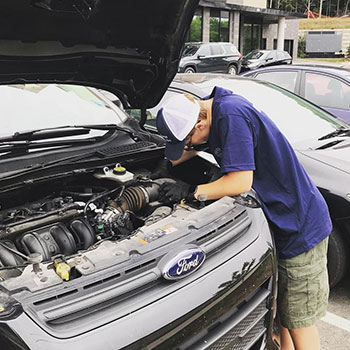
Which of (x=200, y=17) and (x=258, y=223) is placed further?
(x=200, y=17)

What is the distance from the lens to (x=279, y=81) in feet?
19.9

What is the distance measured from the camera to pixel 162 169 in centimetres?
290

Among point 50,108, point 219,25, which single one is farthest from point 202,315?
point 219,25

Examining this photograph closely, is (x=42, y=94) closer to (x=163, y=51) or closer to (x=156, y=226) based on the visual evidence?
(x=163, y=51)

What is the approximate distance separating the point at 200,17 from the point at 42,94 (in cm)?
2248

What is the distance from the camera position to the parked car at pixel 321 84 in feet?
18.7

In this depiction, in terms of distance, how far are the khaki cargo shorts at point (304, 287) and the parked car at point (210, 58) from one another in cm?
1460

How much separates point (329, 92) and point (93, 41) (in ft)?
13.4

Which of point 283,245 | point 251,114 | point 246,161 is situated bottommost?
point 283,245

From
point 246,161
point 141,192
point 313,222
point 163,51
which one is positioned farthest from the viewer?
point 163,51

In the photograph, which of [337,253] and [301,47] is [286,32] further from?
[337,253]

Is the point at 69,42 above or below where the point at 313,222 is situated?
above

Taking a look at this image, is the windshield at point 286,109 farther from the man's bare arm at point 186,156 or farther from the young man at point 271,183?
the young man at point 271,183

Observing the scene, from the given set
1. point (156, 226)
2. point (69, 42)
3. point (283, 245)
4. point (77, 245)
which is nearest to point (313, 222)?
point (283, 245)
